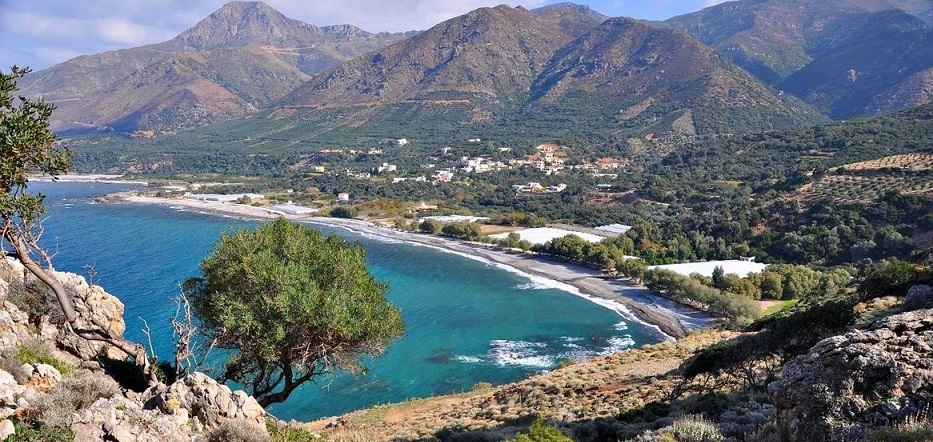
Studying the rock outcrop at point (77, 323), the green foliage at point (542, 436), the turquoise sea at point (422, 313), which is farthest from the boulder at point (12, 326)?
the green foliage at point (542, 436)

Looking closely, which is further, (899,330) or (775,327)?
(775,327)

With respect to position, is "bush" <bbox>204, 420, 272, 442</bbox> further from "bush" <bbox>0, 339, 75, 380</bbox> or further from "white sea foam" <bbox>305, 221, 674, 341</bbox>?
"white sea foam" <bbox>305, 221, 674, 341</bbox>

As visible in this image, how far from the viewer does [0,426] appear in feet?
20.1

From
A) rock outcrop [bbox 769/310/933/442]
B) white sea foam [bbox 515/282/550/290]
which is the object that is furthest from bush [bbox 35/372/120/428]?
white sea foam [bbox 515/282/550/290]

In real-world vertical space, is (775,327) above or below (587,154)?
below

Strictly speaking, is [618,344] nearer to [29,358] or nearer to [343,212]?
[29,358]

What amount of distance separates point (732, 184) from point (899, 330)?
3487 inches

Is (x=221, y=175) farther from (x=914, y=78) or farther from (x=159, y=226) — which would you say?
(x=914, y=78)

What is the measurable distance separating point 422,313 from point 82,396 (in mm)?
38039

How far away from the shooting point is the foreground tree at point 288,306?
11828mm

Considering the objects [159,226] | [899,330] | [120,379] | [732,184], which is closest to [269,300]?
[120,379]

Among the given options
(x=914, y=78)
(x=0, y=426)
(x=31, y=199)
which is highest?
(x=914, y=78)

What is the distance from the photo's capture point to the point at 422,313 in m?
45.6

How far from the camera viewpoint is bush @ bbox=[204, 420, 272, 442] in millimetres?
7816
